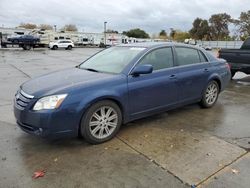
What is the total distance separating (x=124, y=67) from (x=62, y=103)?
135 cm

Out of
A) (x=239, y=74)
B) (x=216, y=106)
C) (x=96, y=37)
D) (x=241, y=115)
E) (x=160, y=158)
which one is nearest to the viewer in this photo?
(x=160, y=158)

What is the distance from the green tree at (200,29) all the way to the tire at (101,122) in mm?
96178

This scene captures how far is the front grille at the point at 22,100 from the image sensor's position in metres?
4.07

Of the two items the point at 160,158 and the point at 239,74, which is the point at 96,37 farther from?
the point at 160,158

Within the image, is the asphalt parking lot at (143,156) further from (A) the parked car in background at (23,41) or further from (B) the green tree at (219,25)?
(B) the green tree at (219,25)

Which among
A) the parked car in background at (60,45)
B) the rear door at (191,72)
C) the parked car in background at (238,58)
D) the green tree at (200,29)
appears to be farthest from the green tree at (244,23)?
the rear door at (191,72)

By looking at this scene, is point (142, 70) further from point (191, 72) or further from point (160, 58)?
point (191, 72)

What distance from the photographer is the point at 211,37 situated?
95500 mm

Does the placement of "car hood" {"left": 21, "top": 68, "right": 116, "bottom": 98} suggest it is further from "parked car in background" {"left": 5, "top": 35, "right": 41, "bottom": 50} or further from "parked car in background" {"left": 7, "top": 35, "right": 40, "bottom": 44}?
"parked car in background" {"left": 7, "top": 35, "right": 40, "bottom": 44}

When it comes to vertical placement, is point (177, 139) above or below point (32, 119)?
below

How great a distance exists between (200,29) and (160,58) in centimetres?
9623

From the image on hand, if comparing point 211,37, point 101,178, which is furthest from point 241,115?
point 211,37

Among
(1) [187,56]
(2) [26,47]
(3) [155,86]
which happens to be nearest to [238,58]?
(1) [187,56]

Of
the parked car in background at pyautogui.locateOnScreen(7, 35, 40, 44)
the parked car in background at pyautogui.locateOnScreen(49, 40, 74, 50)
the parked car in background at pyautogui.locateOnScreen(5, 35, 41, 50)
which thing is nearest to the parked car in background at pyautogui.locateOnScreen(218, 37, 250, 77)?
the parked car in background at pyautogui.locateOnScreen(5, 35, 41, 50)
